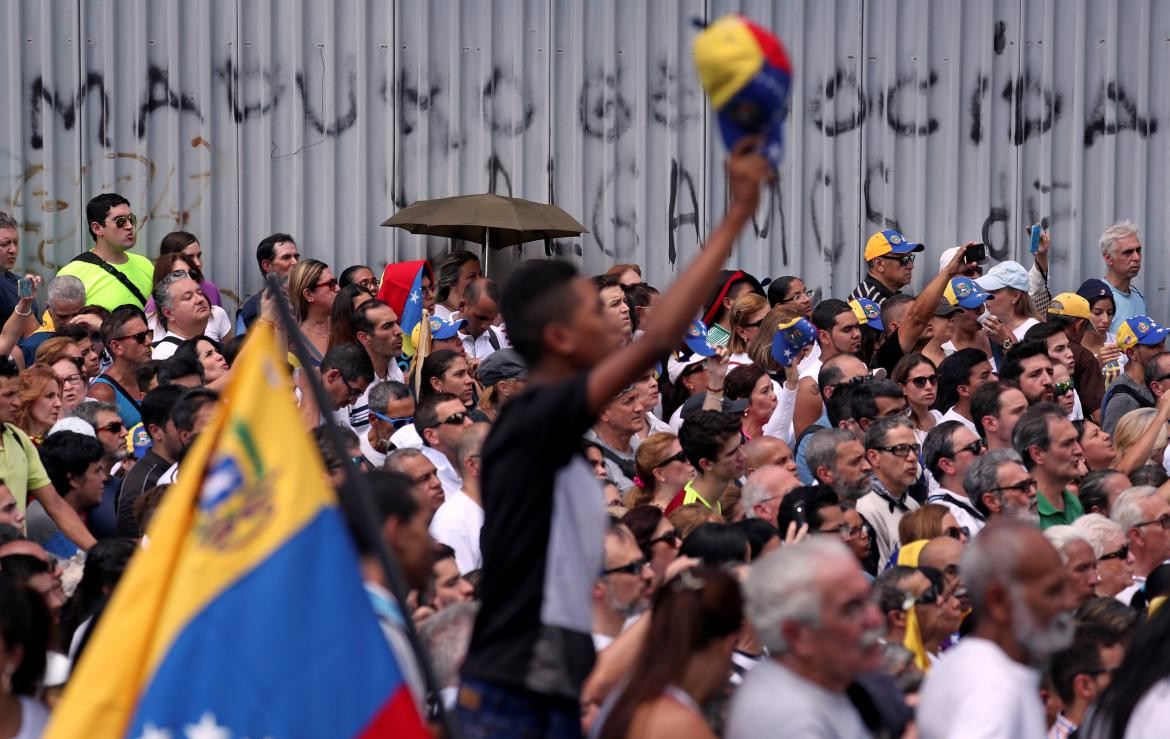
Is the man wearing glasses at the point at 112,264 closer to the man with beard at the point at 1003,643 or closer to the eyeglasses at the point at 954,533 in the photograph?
the eyeglasses at the point at 954,533

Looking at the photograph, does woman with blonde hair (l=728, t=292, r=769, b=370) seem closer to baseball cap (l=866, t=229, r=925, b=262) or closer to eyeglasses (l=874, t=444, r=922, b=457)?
baseball cap (l=866, t=229, r=925, b=262)

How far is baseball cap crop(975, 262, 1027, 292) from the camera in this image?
44.6ft

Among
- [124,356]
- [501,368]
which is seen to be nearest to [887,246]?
[501,368]

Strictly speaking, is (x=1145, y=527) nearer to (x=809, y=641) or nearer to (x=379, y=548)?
(x=809, y=641)

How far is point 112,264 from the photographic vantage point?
1223 centimetres

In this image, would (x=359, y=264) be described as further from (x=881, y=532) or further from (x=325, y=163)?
(x=881, y=532)

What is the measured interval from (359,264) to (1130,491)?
277 inches

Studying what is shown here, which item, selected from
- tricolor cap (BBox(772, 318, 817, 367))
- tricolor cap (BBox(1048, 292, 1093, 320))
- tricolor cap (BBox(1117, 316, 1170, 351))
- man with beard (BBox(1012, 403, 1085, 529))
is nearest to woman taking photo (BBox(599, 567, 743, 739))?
man with beard (BBox(1012, 403, 1085, 529))

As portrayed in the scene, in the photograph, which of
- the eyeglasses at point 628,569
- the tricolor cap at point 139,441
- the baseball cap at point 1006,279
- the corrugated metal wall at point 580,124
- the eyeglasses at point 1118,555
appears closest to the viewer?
the eyeglasses at point 628,569

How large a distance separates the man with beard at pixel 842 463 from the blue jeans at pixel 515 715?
17.8ft

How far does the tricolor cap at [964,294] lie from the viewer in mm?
12797

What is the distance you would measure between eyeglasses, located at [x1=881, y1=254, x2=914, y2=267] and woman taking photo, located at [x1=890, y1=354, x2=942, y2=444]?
10.5 feet

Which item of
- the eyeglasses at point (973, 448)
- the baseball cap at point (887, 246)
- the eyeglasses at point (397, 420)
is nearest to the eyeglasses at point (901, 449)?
the eyeglasses at point (973, 448)

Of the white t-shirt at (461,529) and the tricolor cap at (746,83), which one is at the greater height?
the tricolor cap at (746,83)
